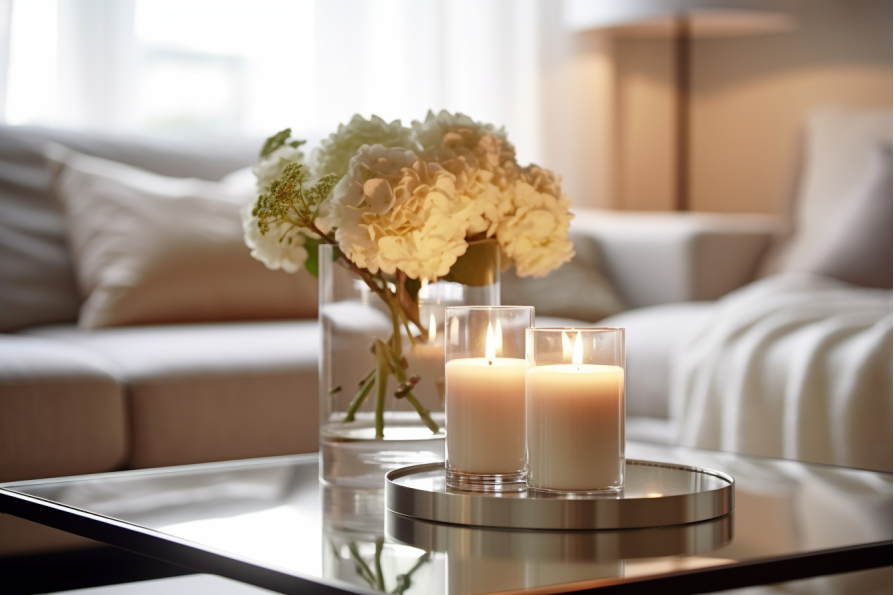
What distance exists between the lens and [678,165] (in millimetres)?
3943

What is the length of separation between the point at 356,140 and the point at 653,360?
52.7 inches

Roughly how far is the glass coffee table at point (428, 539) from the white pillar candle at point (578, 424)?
0.05 m

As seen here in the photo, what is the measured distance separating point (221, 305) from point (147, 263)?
18 cm

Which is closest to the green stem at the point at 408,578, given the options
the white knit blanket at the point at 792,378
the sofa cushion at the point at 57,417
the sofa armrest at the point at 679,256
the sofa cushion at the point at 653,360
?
the sofa cushion at the point at 57,417

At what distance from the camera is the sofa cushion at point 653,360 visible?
220cm

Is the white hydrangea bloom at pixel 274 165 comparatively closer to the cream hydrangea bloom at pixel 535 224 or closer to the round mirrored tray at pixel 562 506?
the cream hydrangea bloom at pixel 535 224

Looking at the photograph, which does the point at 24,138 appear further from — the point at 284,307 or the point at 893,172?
the point at 893,172

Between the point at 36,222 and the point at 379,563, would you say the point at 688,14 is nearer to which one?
the point at 36,222

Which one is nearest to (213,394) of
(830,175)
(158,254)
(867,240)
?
(158,254)

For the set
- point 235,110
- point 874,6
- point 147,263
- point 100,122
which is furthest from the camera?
point 874,6

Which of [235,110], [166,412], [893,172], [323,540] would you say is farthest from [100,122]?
[323,540]

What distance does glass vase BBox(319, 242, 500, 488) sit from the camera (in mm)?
1013

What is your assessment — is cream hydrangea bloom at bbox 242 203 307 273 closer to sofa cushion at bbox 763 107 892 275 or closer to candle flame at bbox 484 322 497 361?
candle flame at bbox 484 322 497 361

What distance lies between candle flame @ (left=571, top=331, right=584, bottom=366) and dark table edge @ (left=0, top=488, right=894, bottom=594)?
183mm
